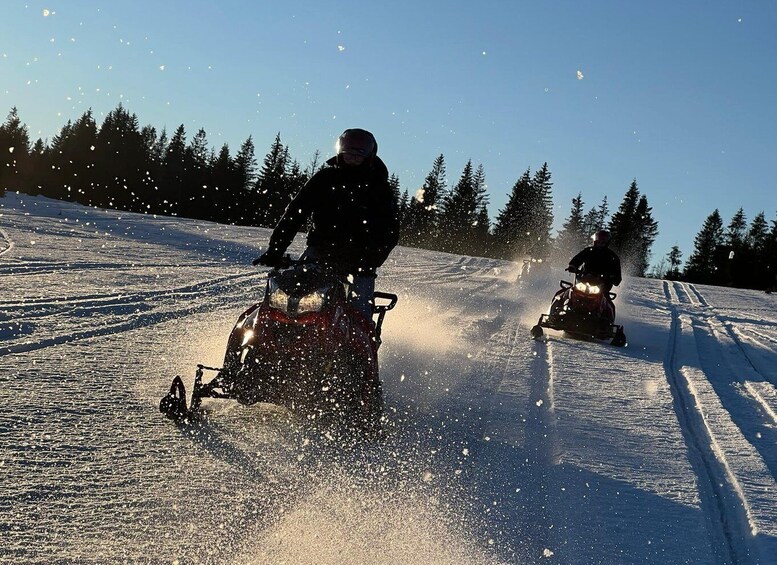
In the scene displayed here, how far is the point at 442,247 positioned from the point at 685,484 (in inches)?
2856

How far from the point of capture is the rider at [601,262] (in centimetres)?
1273

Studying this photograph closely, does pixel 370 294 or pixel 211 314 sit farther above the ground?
pixel 370 294

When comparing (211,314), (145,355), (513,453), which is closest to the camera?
(513,453)

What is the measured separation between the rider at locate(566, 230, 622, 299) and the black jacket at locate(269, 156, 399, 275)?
24.9 ft

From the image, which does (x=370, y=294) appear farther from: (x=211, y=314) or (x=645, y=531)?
(x=211, y=314)

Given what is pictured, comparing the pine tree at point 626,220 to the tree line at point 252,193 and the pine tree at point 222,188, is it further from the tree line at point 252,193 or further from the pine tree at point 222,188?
the pine tree at point 222,188

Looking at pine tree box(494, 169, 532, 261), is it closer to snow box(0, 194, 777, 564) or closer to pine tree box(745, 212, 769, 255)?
pine tree box(745, 212, 769, 255)

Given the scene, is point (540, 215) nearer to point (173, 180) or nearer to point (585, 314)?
point (173, 180)

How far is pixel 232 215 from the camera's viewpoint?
80.3 metres

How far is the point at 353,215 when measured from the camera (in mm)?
5668

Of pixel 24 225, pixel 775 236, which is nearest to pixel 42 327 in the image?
pixel 24 225

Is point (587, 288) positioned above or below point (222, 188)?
below

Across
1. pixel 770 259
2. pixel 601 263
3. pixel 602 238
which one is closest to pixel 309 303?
pixel 601 263

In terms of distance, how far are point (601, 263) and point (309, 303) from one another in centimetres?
889
